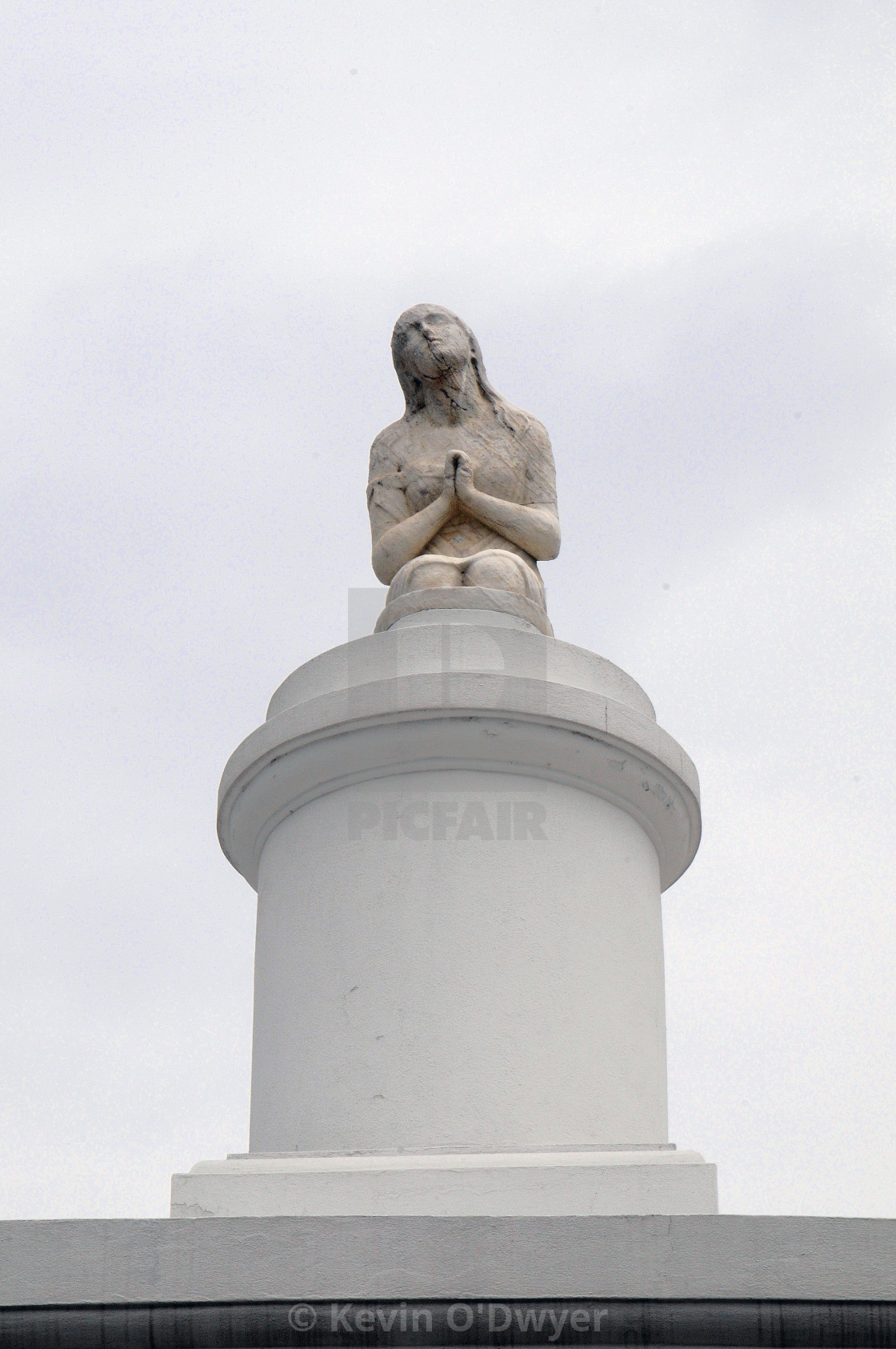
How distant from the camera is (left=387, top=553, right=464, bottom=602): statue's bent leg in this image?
711cm

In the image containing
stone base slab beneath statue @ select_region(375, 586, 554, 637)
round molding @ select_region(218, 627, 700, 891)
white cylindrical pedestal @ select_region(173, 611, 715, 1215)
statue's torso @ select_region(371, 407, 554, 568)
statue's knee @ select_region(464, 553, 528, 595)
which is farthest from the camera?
statue's torso @ select_region(371, 407, 554, 568)

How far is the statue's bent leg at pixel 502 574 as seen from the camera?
708 cm

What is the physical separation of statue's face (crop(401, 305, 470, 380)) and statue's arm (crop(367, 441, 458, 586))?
52 cm

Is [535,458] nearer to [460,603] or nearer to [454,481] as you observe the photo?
[454,481]

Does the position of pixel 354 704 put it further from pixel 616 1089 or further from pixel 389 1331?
pixel 389 1331

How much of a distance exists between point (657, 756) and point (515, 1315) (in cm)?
237

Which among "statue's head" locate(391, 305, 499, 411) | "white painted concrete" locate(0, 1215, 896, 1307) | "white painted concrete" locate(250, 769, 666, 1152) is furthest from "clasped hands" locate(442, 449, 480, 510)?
"white painted concrete" locate(0, 1215, 896, 1307)

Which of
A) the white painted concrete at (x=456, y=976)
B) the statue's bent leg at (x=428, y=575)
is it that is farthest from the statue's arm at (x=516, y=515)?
the white painted concrete at (x=456, y=976)

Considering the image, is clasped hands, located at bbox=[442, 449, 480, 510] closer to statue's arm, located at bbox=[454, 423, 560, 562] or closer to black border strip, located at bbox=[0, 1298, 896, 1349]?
statue's arm, located at bbox=[454, 423, 560, 562]

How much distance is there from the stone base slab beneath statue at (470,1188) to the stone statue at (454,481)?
252 centimetres

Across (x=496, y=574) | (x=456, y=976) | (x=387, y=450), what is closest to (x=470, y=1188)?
(x=456, y=976)

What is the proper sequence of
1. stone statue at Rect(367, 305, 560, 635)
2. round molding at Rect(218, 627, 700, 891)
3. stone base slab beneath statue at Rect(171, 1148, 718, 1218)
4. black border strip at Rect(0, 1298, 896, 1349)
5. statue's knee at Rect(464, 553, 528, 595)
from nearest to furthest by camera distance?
black border strip at Rect(0, 1298, 896, 1349) → stone base slab beneath statue at Rect(171, 1148, 718, 1218) → round molding at Rect(218, 627, 700, 891) → statue's knee at Rect(464, 553, 528, 595) → stone statue at Rect(367, 305, 560, 635)

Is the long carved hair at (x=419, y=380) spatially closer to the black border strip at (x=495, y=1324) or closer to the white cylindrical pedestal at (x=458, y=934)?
the white cylindrical pedestal at (x=458, y=934)

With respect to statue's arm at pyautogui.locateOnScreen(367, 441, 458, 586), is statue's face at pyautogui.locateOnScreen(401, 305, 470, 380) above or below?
above
